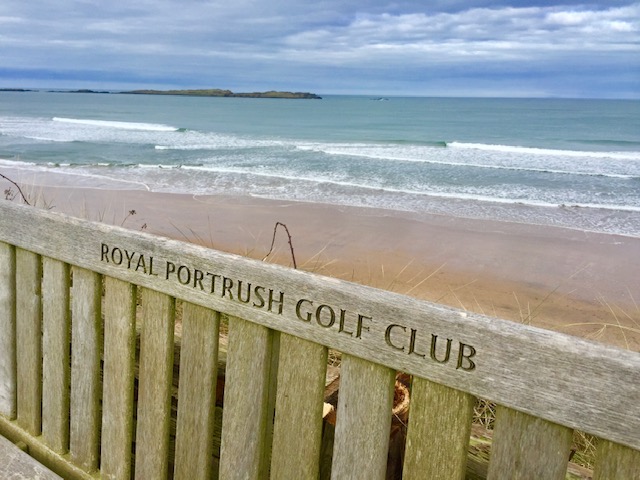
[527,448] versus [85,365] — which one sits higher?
[527,448]

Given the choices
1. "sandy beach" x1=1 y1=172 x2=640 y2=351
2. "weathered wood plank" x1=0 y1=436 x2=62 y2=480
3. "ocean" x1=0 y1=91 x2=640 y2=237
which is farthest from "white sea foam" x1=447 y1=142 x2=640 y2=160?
"weathered wood plank" x1=0 y1=436 x2=62 y2=480

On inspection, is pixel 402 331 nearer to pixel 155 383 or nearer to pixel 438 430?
pixel 438 430

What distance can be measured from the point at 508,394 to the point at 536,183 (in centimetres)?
1760

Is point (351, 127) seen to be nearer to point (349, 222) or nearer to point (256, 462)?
point (349, 222)

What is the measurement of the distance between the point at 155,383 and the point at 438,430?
891mm

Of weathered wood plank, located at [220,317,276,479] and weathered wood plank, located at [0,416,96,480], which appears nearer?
weathered wood plank, located at [220,317,276,479]

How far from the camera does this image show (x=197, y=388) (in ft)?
6.04

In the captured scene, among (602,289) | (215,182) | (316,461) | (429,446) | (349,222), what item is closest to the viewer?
(429,446)

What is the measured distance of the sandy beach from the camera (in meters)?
7.00

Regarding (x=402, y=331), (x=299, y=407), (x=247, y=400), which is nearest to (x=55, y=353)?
(x=247, y=400)

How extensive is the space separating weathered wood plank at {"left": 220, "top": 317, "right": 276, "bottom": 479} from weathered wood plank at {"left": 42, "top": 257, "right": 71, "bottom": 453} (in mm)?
710

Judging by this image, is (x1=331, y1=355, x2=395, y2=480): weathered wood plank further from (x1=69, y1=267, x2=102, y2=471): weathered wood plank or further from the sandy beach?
the sandy beach

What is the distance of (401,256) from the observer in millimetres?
8891

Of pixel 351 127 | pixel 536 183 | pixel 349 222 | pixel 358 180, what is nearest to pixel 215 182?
pixel 358 180
